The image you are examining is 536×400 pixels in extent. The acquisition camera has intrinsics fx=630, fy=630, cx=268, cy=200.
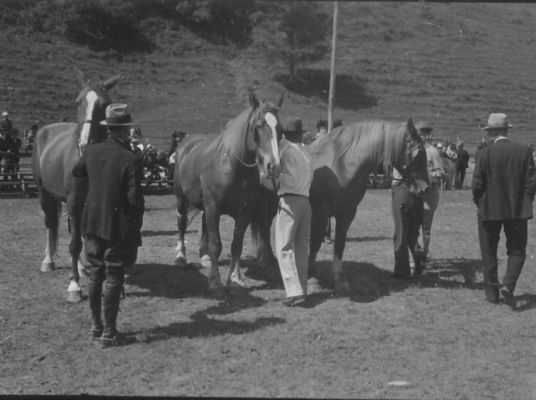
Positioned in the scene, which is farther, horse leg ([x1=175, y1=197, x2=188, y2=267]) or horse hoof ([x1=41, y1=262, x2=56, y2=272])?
horse leg ([x1=175, y1=197, x2=188, y2=267])

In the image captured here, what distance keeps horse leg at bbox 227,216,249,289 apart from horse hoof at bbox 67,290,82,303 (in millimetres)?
1747

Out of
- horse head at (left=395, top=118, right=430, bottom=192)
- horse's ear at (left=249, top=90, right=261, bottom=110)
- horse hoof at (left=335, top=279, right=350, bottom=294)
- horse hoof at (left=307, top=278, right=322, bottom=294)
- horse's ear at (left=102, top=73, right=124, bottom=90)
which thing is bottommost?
horse hoof at (left=307, top=278, right=322, bottom=294)

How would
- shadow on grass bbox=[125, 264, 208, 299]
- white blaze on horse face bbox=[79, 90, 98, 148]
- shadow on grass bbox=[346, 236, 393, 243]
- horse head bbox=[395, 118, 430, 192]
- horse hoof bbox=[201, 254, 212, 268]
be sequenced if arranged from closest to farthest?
white blaze on horse face bbox=[79, 90, 98, 148]
horse head bbox=[395, 118, 430, 192]
shadow on grass bbox=[125, 264, 208, 299]
horse hoof bbox=[201, 254, 212, 268]
shadow on grass bbox=[346, 236, 393, 243]

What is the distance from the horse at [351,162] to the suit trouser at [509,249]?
115cm

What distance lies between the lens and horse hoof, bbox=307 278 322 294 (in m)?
7.86

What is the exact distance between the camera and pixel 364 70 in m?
7.93

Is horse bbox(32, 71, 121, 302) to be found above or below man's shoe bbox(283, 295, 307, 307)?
above

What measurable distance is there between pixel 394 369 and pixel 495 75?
14.1 feet

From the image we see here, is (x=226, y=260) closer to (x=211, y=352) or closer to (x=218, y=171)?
(x=218, y=171)

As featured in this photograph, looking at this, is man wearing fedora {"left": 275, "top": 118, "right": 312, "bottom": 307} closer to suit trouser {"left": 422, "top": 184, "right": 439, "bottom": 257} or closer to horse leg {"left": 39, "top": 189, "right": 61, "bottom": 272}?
suit trouser {"left": 422, "top": 184, "right": 439, "bottom": 257}

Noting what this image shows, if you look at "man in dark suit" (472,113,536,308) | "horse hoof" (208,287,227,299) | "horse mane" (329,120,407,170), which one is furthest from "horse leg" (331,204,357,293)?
"man in dark suit" (472,113,536,308)

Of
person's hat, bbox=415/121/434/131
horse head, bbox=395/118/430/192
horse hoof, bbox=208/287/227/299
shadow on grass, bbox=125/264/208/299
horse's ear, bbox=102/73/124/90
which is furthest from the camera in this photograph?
person's hat, bbox=415/121/434/131

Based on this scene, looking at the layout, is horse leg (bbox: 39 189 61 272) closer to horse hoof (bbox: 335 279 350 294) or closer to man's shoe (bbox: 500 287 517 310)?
horse hoof (bbox: 335 279 350 294)

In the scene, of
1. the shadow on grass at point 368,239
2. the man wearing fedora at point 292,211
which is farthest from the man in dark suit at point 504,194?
the shadow on grass at point 368,239
